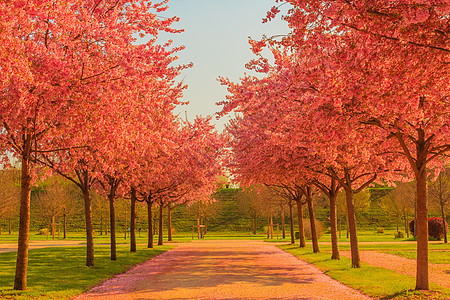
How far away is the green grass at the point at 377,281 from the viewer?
12.4 meters

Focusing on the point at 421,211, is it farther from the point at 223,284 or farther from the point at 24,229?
the point at 24,229

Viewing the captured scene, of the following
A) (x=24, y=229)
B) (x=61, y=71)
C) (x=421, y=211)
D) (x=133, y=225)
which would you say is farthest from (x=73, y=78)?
(x=133, y=225)

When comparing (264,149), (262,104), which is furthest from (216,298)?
(264,149)

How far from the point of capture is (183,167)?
32844 mm

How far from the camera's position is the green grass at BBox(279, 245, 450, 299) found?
12383mm

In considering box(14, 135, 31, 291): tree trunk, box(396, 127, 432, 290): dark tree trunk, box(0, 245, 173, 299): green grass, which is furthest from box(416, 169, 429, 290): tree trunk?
box(14, 135, 31, 291): tree trunk

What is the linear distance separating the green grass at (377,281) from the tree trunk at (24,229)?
1070cm

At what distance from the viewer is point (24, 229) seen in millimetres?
13492

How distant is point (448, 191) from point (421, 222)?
35.0m

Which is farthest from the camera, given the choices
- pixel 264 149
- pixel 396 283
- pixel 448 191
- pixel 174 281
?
pixel 448 191

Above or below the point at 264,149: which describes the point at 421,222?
below

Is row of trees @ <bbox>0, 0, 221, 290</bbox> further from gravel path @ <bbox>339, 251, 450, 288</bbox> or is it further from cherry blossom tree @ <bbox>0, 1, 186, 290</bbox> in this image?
gravel path @ <bbox>339, 251, 450, 288</bbox>

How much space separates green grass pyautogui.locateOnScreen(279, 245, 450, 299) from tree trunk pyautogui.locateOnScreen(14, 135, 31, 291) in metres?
10.7

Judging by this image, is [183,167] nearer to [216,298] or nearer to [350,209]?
[350,209]
